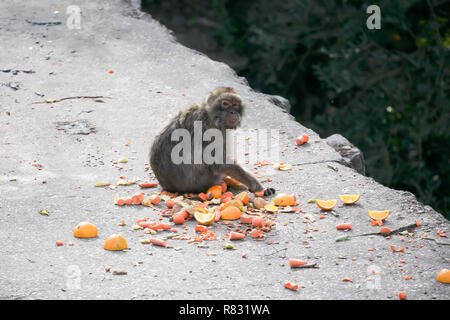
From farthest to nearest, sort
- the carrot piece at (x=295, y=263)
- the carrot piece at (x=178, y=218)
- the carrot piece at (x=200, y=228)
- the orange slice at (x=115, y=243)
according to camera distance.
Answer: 1. the carrot piece at (x=178, y=218)
2. the carrot piece at (x=200, y=228)
3. the orange slice at (x=115, y=243)
4. the carrot piece at (x=295, y=263)

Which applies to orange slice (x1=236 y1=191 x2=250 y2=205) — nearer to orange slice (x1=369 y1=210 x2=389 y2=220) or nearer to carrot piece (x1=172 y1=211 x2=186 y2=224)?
carrot piece (x1=172 y1=211 x2=186 y2=224)

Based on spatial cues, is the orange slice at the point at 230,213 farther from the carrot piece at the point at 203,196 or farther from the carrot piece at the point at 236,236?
the carrot piece at the point at 203,196

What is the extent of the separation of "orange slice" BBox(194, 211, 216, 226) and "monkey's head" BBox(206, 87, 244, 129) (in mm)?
918

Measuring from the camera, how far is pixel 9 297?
434cm

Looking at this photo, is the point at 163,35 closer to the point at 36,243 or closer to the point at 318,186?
the point at 318,186

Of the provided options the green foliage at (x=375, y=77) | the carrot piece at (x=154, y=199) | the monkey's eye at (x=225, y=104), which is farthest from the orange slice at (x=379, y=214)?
the green foliage at (x=375, y=77)

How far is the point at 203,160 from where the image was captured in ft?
19.6

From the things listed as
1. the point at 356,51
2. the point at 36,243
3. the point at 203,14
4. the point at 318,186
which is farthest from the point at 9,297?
the point at 203,14

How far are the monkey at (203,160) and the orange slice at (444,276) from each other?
6.06 ft

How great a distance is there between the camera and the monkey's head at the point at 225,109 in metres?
5.97

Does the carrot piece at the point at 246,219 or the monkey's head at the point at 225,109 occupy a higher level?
the monkey's head at the point at 225,109

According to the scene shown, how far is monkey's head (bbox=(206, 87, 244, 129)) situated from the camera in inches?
235

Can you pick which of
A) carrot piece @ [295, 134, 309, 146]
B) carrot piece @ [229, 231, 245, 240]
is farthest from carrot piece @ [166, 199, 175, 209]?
carrot piece @ [295, 134, 309, 146]

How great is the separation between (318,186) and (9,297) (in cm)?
289
